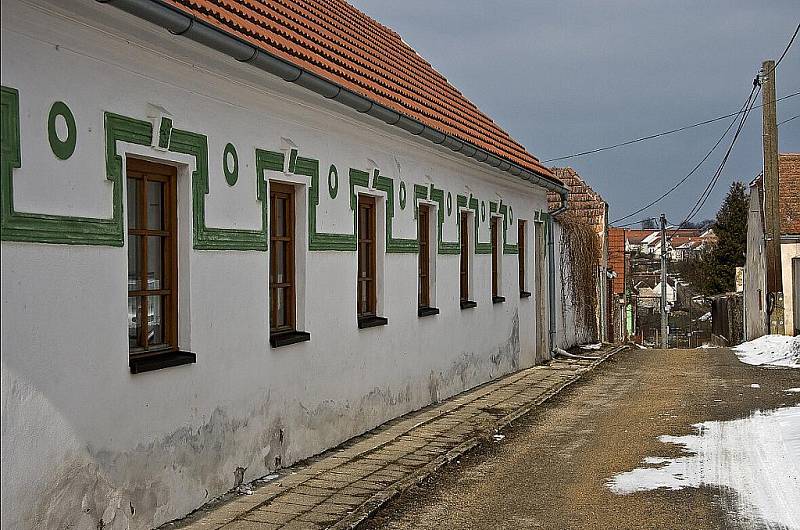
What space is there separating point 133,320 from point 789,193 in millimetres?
23918

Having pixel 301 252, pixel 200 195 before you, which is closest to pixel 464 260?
pixel 301 252

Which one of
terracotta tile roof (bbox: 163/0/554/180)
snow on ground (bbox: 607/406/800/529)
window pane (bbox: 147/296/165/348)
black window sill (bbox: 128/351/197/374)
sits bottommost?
snow on ground (bbox: 607/406/800/529)

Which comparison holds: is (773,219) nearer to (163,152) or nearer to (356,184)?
(356,184)

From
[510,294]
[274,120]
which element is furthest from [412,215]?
[510,294]

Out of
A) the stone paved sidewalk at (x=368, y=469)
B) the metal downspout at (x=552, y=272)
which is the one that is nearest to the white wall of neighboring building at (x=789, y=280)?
the metal downspout at (x=552, y=272)

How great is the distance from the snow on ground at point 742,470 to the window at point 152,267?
390cm

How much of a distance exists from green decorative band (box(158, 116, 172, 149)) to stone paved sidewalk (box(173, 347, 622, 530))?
2577mm

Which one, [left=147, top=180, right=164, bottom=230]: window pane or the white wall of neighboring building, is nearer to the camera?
[left=147, top=180, right=164, bottom=230]: window pane

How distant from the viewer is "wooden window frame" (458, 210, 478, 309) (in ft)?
50.2

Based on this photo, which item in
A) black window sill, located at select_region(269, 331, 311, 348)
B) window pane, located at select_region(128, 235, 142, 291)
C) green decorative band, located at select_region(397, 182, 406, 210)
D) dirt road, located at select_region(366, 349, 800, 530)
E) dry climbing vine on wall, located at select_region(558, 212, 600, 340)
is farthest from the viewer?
dry climbing vine on wall, located at select_region(558, 212, 600, 340)

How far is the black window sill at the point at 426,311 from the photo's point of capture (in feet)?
42.2

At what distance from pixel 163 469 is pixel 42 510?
4.71 feet

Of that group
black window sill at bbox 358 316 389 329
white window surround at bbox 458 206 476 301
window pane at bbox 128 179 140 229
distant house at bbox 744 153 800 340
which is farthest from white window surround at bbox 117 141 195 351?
distant house at bbox 744 153 800 340

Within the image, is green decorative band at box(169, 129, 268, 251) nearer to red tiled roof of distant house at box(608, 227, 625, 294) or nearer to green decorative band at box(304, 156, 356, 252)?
green decorative band at box(304, 156, 356, 252)
